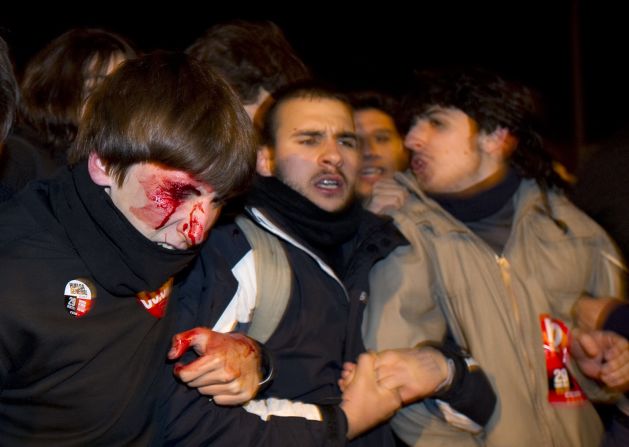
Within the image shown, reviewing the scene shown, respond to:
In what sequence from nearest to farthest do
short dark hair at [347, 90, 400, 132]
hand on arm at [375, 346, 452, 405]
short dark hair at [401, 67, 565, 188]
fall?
hand on arm at [375, 346, 452, 405], short dark hair at [401, 67, 565, 188], short dark hair at [347, 90, 400, 132]

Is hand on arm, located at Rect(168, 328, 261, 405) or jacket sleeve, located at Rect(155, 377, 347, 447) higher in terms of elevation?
hand on arm, located at Rect(168, 328, 261, 405)

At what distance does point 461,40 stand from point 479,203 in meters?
10.3

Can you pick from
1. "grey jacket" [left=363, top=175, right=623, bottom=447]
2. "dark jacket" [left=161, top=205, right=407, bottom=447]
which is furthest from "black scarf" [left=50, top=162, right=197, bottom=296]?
"grey jacket" [left=363, top=175, right=623, bottom=447]

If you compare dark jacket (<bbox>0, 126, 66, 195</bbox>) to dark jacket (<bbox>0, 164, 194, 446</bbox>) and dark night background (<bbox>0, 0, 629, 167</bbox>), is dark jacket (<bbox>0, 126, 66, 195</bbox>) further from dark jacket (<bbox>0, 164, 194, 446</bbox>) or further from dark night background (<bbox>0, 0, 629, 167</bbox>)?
dark night background (<bbox>0, 0, 629, 167</bbox>)

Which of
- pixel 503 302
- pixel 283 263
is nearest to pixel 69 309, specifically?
pixel 283 263

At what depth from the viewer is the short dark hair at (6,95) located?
1873mm

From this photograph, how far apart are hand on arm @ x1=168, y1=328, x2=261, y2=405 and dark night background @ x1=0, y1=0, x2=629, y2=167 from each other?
8863 millimetres

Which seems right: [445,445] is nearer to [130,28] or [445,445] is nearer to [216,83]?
[216,83]

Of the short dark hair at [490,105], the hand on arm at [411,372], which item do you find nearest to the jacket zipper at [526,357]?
the hand on arm at [411,372]

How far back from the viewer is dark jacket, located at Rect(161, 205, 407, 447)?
216 cm

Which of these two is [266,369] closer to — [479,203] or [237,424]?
[237,424]

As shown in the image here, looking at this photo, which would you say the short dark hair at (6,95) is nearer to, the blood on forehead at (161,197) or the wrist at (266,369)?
the blood on forehead at (161,197)

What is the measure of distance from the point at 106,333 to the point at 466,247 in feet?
5.43

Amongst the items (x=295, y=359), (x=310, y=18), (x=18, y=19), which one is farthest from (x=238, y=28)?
(x=310, y=18)
